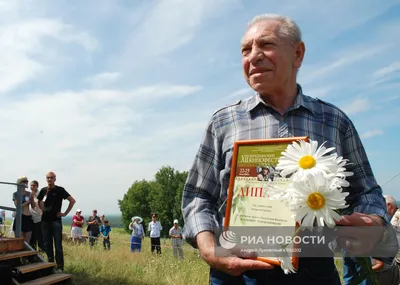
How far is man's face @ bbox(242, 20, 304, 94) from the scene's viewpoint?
153 centimetres

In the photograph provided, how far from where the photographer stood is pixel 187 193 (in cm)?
170

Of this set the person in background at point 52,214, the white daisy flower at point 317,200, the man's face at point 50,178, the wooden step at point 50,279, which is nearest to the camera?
the white daisy flower at point 317,200

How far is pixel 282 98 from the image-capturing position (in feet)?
5.40

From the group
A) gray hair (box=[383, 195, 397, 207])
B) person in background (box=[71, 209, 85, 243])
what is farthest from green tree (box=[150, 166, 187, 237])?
gray hair (box=[383, 195, 397, 207])

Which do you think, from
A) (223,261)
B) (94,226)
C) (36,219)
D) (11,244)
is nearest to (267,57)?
(223,261)

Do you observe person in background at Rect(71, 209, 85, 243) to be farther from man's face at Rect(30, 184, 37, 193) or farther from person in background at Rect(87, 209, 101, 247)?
man's face at Rect(30, 184, 37, 193)

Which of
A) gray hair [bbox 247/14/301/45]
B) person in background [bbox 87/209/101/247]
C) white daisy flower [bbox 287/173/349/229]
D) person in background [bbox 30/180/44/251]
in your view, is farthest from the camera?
person in background [bbox 87/209/101/247]

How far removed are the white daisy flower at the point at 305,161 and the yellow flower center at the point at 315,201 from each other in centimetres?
6

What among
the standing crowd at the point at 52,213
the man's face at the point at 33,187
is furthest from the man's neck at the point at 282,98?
the man's face at the point at 33,187

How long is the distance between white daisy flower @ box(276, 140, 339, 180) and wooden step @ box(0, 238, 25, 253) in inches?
217

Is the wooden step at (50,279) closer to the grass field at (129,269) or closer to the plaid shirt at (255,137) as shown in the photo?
the grass field at (129,269)

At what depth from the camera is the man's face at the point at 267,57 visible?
1.53 metres

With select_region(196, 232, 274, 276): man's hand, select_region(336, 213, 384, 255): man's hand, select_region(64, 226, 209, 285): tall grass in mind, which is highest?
select_region(336, 213, 384, 255): man's hand

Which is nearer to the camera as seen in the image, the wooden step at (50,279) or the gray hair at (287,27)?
the gray hair at (287,27)
